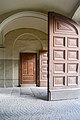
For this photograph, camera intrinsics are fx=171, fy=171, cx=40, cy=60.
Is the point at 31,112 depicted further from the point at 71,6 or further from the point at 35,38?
the point at 35,38

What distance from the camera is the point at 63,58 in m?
5.59

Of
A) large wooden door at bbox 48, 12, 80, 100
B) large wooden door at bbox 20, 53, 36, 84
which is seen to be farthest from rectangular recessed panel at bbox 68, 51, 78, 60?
large wooden door at bbox 20, 53, 36, 84

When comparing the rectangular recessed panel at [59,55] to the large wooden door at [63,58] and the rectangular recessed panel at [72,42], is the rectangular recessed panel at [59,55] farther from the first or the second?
the rectangular recessed panel at [72,42]

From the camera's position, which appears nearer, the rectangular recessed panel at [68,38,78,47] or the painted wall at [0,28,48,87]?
the rectangular recessed panel at [68,38,78,47]

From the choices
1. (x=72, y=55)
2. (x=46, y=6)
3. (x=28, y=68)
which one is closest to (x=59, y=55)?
(x=72, y=55)

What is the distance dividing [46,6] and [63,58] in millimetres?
1820

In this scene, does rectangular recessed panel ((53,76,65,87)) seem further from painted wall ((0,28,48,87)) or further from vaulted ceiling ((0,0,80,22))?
painted wall ((0,28,48,87))

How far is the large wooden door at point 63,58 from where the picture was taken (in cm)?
Result: 541

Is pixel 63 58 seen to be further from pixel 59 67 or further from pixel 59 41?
pixel 59 41

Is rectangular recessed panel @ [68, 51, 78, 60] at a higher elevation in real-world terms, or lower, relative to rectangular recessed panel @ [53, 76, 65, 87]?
higher

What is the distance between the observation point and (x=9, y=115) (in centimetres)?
365

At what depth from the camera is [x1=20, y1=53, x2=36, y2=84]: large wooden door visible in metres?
10.1

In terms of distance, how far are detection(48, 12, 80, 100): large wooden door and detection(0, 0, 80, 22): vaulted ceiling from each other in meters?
0.31

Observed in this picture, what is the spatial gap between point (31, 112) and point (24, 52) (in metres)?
6.50
